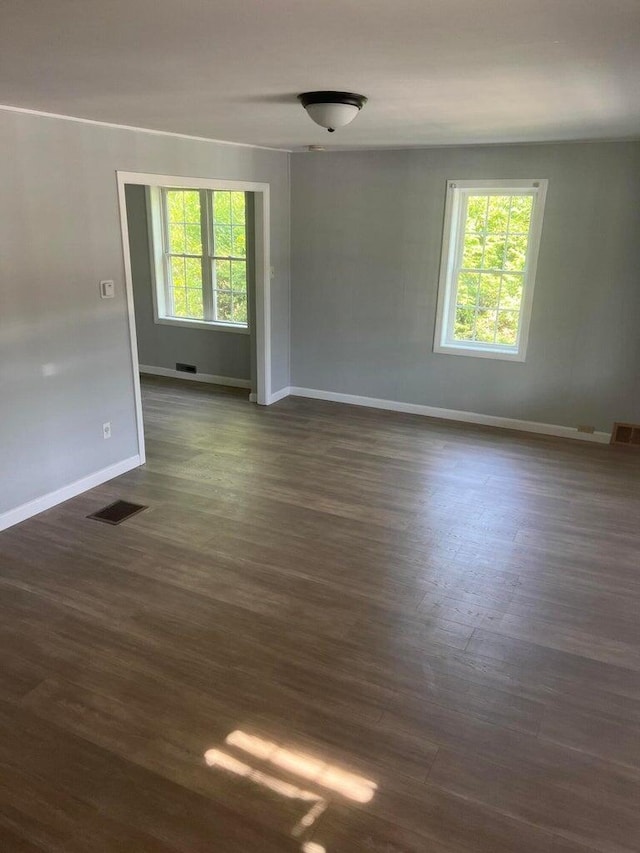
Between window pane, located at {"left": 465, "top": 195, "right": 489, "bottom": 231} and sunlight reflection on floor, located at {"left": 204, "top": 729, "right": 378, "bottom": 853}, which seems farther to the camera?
A: window pane, located at {"left": 465, "top": 195, "right": 489, "bottom": 231}

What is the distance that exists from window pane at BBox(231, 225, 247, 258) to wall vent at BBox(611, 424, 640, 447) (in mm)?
4035

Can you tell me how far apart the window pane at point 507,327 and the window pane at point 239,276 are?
2.75m

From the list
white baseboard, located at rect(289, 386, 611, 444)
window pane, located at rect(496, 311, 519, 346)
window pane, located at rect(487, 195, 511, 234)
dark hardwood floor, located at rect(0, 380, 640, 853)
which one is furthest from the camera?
window pane, located at rect(496, 311, 519, 346)

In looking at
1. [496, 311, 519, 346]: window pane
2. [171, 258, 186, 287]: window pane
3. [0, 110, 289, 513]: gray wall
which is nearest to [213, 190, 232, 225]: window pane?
[171, 258, 186, 287]: window pane

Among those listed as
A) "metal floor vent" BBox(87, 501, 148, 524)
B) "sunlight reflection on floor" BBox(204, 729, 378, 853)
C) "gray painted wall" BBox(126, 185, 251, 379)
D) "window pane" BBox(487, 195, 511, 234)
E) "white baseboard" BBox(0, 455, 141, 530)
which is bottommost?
"sunlight reflection on floor" BBox(204, 729, 378, 853)

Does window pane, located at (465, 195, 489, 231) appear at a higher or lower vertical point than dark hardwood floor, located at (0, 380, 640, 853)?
higher

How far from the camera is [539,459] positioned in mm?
5000

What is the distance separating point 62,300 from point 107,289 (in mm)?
381

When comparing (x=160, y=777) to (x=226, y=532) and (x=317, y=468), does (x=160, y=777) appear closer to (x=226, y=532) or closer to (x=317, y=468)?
(x=226, y=532)

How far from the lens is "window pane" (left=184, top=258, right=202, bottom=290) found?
22.5 ft

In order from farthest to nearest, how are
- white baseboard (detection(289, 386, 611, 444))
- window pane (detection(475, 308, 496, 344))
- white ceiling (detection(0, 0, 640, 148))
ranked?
window pane (detection(475, 308, 496, 344)) < white baseboard (detection(289, 386, 611, 444)) < white ceiling (detection(0, 0, 640, 148))

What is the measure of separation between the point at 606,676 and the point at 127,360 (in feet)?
11.7

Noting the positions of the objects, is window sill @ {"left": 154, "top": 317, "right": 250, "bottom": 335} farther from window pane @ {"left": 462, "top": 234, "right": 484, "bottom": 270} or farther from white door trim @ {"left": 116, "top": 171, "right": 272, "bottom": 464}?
window pane @ {"left": 462, "top": 234, "right": 484, "bottom": 270}

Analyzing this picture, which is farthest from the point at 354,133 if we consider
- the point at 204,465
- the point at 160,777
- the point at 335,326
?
the point at 160,777
